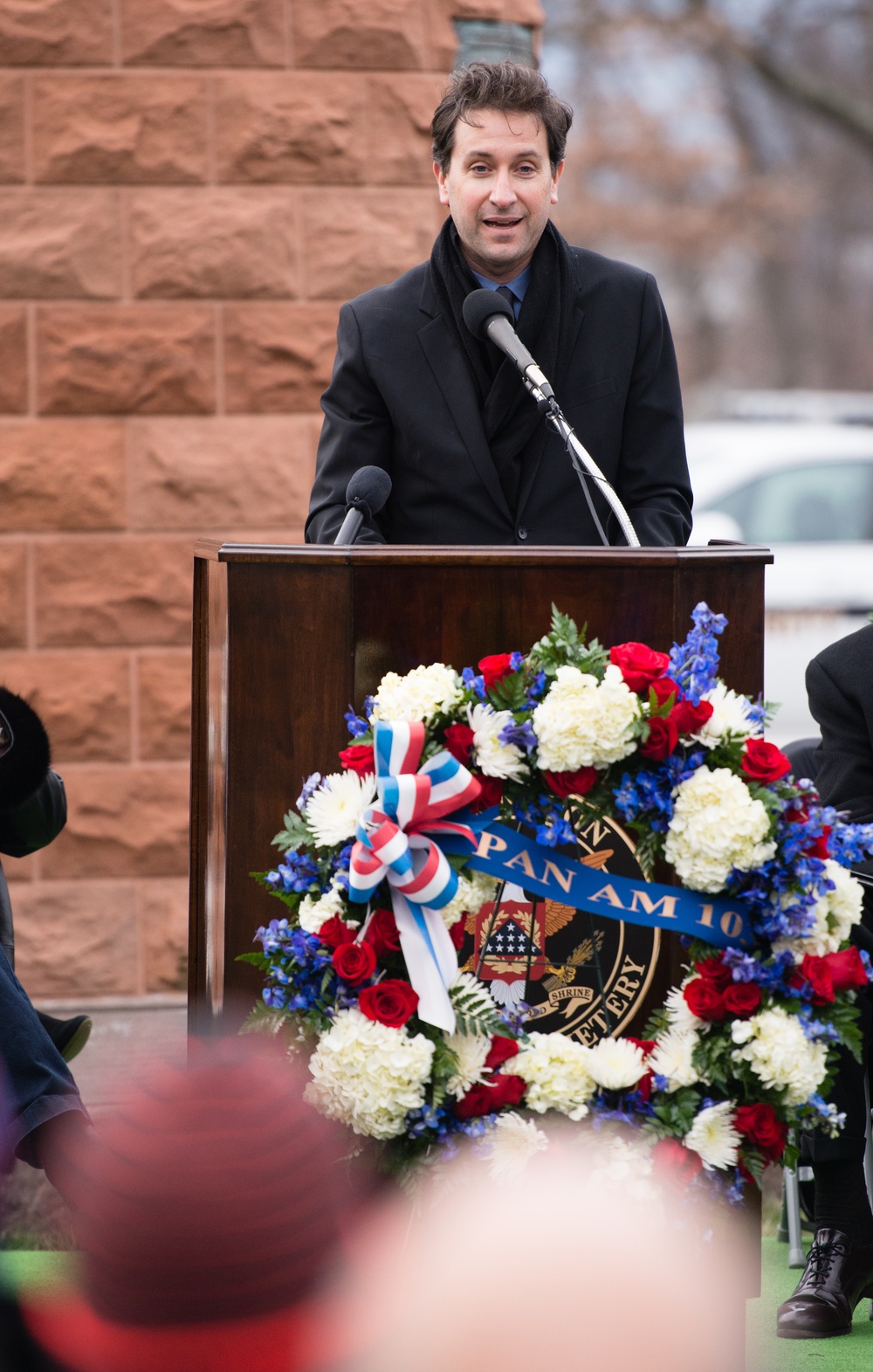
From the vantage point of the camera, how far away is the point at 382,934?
2.04 m

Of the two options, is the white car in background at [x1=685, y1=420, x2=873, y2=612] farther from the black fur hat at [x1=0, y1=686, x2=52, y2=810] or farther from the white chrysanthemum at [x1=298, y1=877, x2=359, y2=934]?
the white chrysanthemum at [x1=298, y1=877, x2=359, y2=934]

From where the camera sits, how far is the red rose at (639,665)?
2.05m

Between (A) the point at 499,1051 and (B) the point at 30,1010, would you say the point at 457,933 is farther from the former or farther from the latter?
(B) the point at 30,1010

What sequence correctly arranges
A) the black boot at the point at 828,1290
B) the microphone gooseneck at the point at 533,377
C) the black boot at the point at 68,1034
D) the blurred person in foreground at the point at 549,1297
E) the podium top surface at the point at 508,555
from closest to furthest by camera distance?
the blurred person in foreground at the point at 549,1297 < the podium top surface at the point at 508,555 < the microphone gooseneck at the point at 533,377 < the black boot at the point at 828,1290 < the black boot at the point at 68,1034

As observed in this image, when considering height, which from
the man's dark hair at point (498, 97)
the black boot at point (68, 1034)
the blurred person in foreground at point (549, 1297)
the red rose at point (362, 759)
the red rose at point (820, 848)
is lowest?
the black boot at point (68, 1034)

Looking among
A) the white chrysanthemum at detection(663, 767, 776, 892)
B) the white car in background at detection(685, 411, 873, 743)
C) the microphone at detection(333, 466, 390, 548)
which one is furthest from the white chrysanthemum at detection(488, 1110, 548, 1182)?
the white car in background at detection(685, 411, 873, 743)

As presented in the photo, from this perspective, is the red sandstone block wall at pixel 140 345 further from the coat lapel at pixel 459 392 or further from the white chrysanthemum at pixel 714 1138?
the white chrysanthemum at pixel 714 1138

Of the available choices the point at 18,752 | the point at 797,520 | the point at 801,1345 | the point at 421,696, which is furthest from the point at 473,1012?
the point at 797,520

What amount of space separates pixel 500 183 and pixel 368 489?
0.54 meters

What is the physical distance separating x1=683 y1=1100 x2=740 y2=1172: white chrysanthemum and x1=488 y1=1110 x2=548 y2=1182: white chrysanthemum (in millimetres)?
176

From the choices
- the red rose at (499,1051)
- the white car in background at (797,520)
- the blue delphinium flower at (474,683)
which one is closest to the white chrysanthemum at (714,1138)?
the red rose at (499,1051)

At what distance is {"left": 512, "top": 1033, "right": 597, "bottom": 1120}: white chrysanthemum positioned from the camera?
78.5 inches

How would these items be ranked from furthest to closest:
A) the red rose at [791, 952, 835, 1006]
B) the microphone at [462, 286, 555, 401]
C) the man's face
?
1. the man's face
2. the microphone at [462, 286, 555, 401]
3. the red rose at [791, 952, 835, 1006]

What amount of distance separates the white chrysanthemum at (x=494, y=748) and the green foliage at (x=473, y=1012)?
25 centimetres
